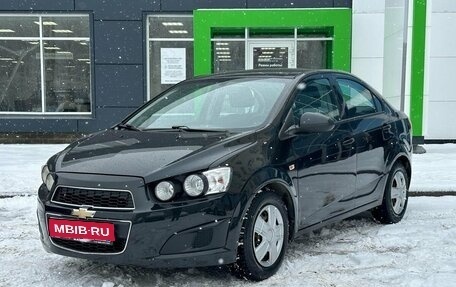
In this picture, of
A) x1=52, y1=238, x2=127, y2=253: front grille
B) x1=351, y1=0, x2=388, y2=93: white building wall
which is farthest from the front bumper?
x1=351, y1=0, x2=388, y2=93: white building wall

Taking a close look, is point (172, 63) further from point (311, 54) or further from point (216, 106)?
point (216, 106)

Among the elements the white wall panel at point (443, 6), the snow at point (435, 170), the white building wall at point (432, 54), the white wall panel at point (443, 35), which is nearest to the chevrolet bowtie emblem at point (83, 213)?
the snow at point (435, 170)

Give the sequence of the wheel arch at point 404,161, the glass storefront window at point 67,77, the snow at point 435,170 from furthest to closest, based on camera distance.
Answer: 1. the glass storefront window at point 67,77
2. the snow at point 435,170
3. the wheel arch at point 404,161

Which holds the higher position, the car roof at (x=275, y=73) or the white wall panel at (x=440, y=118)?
the car roof at (x=275, y=73)

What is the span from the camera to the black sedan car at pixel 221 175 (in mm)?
3461

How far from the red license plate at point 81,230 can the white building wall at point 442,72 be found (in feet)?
37.7

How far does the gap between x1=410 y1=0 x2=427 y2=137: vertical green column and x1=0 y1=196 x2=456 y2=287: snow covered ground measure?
584 cm

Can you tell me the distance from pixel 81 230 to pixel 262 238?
1269 millimetres

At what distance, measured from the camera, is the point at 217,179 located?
11.6 ft

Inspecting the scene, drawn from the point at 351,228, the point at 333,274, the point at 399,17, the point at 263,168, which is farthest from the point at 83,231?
the point at 399,17

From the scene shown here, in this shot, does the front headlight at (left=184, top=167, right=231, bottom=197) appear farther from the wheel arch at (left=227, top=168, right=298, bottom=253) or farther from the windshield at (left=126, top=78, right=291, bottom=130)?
the windshield at (left=126, top=78, right=291, bottom=130)

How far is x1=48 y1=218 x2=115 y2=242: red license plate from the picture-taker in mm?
3463

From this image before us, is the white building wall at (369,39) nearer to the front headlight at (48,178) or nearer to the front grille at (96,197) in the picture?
the front headlight at (48,178)

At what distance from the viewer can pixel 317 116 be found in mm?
4219
